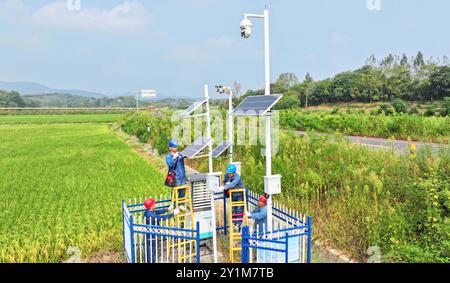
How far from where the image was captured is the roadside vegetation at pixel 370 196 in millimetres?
4824

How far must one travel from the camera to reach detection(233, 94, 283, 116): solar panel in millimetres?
3771

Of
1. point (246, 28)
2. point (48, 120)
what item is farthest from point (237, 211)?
point (48, 120)

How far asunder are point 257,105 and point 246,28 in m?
0.98

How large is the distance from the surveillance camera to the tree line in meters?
24.5

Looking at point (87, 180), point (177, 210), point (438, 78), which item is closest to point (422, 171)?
point (177, 210)

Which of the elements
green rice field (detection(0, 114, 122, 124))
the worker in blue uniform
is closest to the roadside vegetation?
the worker in blue uniform

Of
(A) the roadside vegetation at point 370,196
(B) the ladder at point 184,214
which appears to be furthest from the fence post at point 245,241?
(A) the roadside vegetation at point 370,196

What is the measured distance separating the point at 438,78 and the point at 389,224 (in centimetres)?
3240

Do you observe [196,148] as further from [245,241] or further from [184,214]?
[245,241]

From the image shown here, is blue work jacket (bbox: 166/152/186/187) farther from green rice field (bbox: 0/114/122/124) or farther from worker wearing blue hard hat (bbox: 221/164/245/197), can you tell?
green rice field (bbox: 0/114/122/124)

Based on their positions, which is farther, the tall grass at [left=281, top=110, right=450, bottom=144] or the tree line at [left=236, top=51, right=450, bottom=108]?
the tree line at [left=236, top=51, right=450, bottom=108]

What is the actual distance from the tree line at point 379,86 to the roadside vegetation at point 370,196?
69.2 ft

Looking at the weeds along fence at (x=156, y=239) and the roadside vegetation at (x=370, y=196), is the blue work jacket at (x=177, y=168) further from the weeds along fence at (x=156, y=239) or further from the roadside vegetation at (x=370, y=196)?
the roadside vegetation at (x=370, y=196)

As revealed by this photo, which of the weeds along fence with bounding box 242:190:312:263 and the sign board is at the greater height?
the sign board
